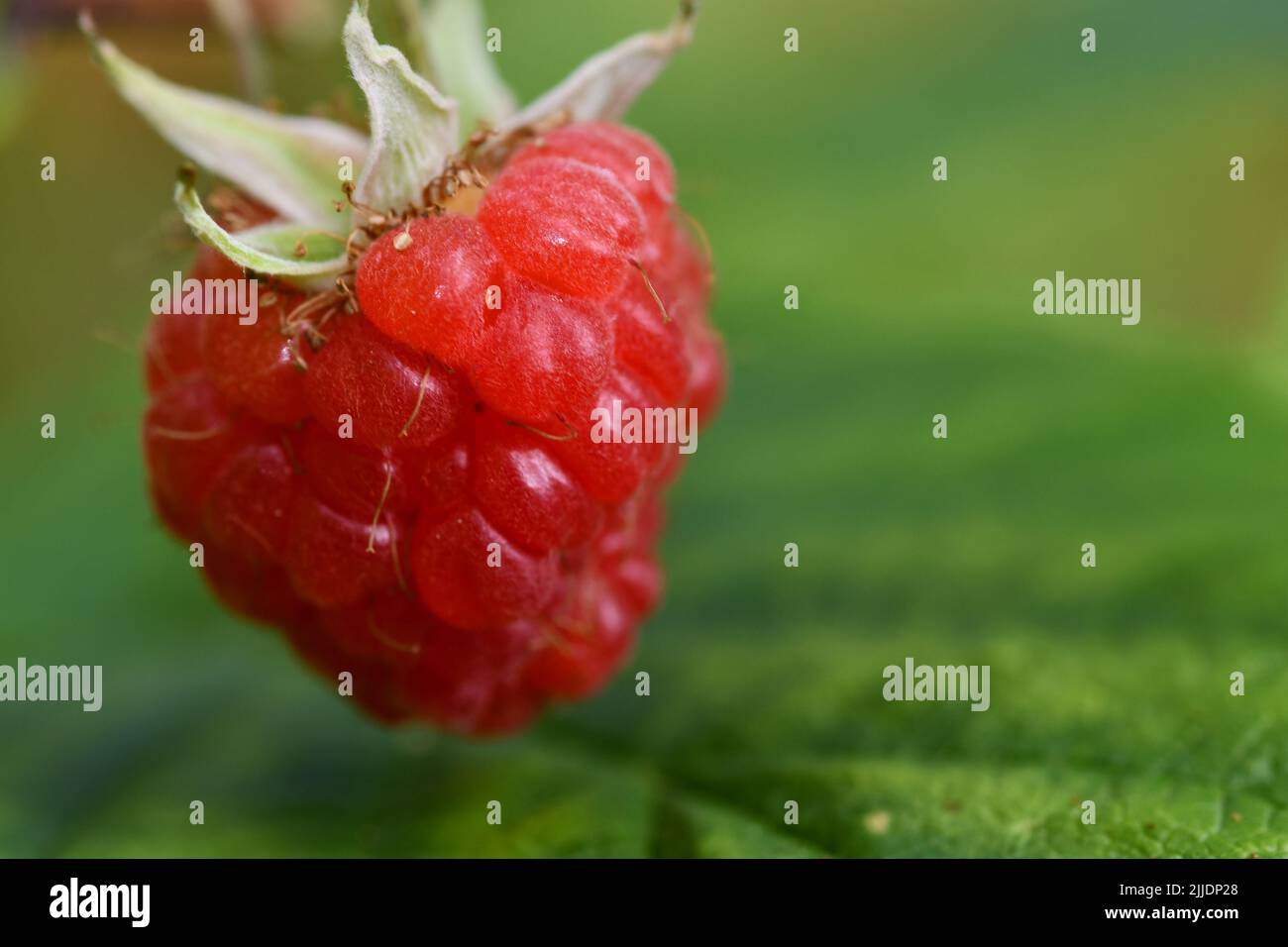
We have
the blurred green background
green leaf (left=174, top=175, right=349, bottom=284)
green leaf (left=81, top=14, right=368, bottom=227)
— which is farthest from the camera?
the blurred green background

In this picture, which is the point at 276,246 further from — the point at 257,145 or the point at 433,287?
the point at 433,287

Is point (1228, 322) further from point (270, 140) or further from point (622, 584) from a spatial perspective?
point (270, 140)

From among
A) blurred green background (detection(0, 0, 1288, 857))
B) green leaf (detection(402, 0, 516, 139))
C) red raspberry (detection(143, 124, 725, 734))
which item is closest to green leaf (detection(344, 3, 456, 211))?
red raspberry (detection(143, 124, 725, 734))

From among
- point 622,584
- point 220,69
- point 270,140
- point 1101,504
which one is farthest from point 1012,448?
point 220,69

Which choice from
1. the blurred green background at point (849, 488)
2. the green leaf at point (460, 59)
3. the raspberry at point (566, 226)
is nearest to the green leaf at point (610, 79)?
the green leaf at point (460, 59)

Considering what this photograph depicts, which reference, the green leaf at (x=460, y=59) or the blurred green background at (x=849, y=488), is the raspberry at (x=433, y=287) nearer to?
the green leaf at (x=460, y=59)

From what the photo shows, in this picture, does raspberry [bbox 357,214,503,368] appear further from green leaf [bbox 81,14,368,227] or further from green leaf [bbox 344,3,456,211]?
green leaf [bbox 81,14,368,227]
